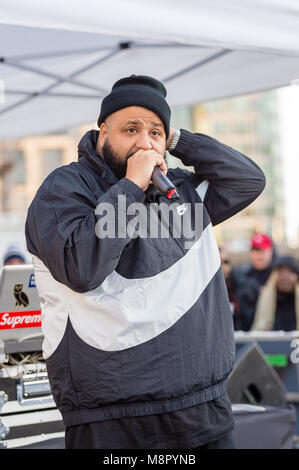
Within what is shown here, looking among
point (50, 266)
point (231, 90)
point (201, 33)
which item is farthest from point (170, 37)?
point (231, 90)

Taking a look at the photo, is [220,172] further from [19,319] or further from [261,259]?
[261,259]

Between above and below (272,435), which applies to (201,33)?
above

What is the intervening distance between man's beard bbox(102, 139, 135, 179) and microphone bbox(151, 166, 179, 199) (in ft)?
0.38

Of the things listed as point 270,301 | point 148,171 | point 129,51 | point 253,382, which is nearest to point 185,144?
point 148,171

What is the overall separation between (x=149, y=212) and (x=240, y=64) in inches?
91.2

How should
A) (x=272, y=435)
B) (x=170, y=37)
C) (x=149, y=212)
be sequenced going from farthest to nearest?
(x=272, y=435)
(x=170, y=37)
(x=149, y=212)

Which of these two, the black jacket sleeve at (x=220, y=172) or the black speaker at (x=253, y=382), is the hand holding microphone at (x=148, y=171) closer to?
the black jacket sleeve at (x=220, y=172)

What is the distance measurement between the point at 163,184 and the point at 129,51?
2371 mm

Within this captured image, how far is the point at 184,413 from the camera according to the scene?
1950 mm

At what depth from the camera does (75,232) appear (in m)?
1.81

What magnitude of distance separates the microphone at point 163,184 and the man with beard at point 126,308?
33mm

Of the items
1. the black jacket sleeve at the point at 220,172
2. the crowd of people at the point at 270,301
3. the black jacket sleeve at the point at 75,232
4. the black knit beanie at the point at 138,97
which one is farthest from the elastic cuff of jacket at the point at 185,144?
the crowd of people at the point at 270,301

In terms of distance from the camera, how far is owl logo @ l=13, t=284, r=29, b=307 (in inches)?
102
